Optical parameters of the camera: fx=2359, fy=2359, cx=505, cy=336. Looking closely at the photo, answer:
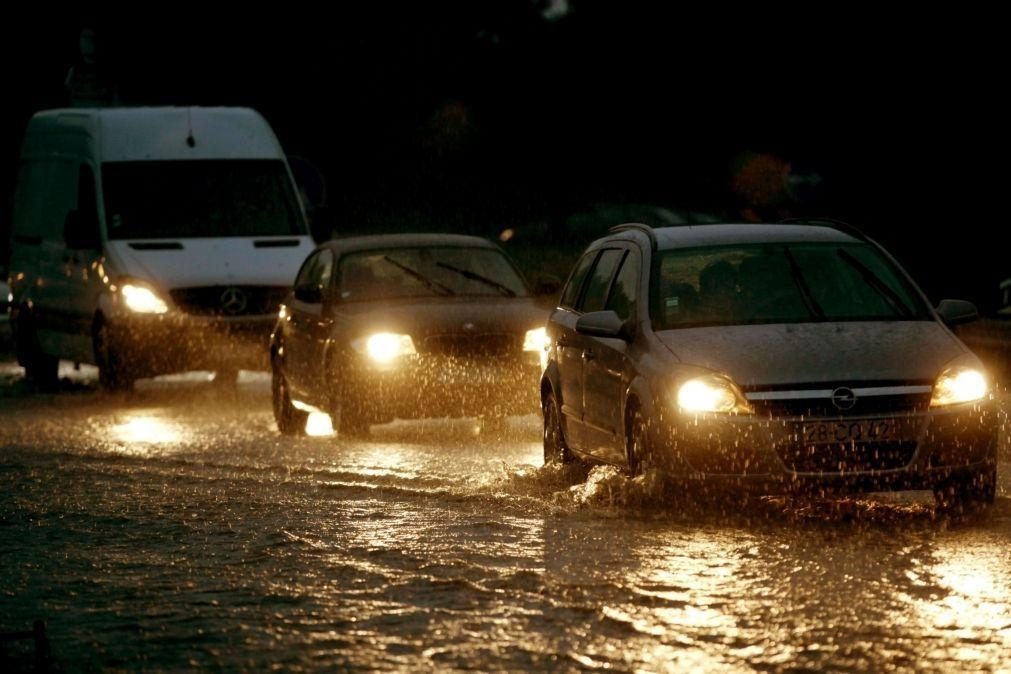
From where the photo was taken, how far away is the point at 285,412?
1789cm

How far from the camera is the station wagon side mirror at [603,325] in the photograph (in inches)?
465

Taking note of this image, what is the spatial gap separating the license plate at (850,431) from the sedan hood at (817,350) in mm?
208

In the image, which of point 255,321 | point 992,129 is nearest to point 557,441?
point 255,321

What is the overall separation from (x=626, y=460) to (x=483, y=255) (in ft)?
22.3

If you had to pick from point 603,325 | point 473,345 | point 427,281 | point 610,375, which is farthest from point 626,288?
point 427,281

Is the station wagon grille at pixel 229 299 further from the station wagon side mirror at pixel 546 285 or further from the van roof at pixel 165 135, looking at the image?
the station wagon side mirror at pixel 546 285

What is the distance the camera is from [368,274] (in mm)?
17703

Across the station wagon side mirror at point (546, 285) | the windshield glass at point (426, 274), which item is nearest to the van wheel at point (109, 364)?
the windshield glass at point (426, 274)

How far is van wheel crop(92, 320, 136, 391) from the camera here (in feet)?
68.8

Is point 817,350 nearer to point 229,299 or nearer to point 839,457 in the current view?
point 839,457

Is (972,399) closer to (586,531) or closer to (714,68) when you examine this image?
(586,531)

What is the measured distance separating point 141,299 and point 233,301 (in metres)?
0.82

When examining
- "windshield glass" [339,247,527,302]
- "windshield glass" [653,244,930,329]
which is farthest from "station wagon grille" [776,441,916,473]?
"windshield glass" [339,247,527,302]

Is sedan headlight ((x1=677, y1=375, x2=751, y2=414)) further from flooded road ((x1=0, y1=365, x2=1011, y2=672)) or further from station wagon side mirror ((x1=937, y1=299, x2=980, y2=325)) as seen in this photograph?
station wagon side mirror ((x1=937, y1=299, x2=980, y2=325))
